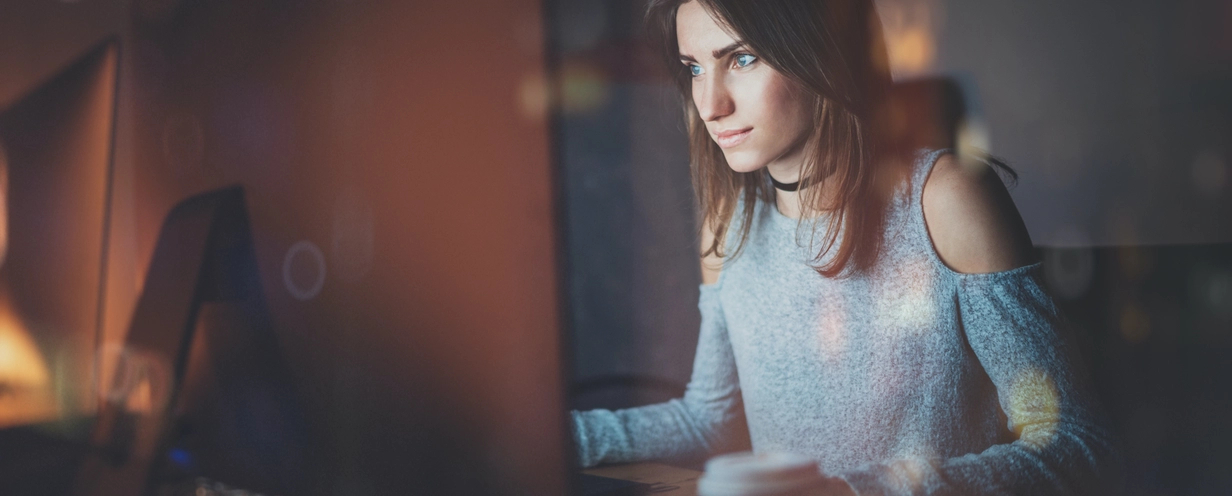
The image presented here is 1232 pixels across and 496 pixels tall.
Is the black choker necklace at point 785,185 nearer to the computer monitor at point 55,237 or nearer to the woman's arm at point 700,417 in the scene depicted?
the woman's arm at point 700,417

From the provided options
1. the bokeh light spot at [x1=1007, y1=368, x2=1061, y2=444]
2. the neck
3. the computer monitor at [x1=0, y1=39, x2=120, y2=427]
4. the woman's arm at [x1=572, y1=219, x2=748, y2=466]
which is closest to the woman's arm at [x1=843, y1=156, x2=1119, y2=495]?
the bokeh light spot at [x1=1007, y1=368, x2=1061, y2=444]

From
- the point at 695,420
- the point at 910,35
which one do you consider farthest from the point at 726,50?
the point at 695,420

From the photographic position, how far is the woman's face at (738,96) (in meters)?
0.51

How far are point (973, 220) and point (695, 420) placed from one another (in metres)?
0.32

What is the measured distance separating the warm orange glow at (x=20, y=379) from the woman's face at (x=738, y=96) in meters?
0.54

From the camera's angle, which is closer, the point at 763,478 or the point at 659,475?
the point at 763,478

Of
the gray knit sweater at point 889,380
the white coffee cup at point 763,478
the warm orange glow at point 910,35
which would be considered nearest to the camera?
the white coffee cup at point 763,478

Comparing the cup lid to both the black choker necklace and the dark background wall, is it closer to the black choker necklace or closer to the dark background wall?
the dark background wall

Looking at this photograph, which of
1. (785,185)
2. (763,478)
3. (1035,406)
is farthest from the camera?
(785,185)

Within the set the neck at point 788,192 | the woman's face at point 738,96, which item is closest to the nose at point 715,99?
the woman's face at point 738,96

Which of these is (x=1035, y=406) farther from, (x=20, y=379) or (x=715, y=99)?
(x=20, y=379)

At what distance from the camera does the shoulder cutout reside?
2.20 feet

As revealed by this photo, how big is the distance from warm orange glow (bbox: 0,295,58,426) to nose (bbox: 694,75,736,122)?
1.77ft

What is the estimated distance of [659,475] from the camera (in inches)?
22.3
